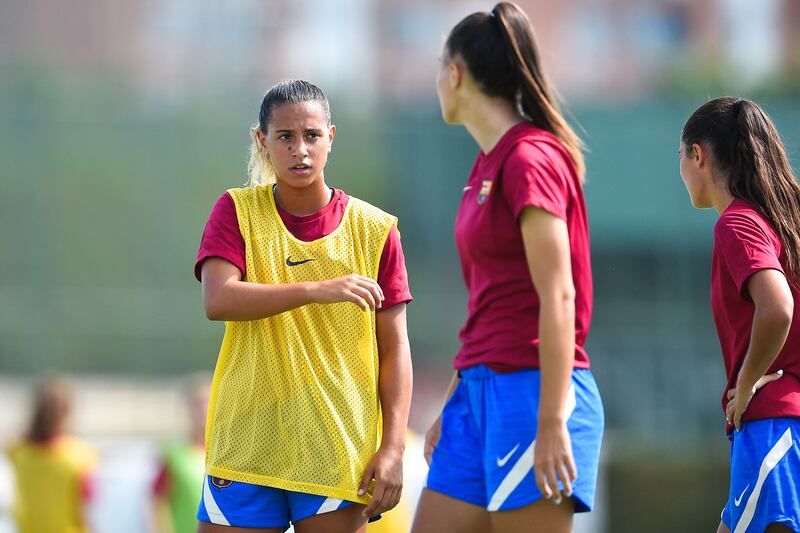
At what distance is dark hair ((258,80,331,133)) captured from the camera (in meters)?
4.14

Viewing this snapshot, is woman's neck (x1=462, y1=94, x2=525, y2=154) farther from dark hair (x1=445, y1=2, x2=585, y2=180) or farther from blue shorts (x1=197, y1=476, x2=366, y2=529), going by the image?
blue shorts (x1=197, y1=476, x2=366, y2=529)

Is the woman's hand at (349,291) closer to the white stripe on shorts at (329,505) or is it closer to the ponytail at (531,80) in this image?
the white stripe on shorts at (329,505)

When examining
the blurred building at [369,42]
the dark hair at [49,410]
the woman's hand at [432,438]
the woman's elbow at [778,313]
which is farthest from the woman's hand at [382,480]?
the blurred building at [369,42]

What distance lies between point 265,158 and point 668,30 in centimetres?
3692

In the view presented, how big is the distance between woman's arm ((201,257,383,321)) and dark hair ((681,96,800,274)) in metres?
1.31

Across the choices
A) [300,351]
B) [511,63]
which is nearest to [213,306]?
[300,351]

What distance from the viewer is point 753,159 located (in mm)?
4293

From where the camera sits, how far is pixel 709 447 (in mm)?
18734

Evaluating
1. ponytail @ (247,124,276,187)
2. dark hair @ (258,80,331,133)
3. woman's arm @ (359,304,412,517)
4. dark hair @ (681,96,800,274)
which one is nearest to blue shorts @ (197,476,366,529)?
woman's arm @ (359,304,412,517)

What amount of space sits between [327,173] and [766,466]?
106ft

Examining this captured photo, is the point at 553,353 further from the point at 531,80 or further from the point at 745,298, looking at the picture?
the point at 531,80

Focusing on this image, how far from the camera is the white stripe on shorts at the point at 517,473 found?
3.79 meters

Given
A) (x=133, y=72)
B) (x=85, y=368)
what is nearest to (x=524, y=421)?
(x=85, y=368)

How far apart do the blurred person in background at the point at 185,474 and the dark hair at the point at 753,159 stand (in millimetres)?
4660
